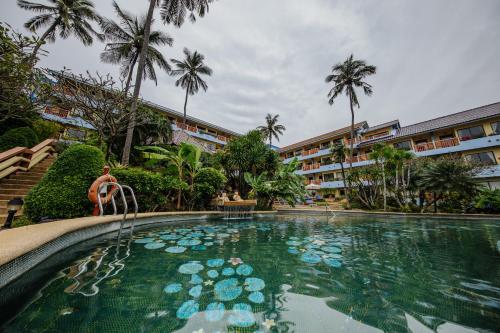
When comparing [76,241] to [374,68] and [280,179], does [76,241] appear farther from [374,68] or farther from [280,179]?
[374,68]

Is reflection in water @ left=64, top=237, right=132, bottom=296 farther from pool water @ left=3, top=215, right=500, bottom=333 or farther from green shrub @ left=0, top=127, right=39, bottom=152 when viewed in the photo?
green shrub @ left=0, top=127, right=39, bottom=152

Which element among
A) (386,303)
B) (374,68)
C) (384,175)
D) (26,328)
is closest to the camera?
(26,328)

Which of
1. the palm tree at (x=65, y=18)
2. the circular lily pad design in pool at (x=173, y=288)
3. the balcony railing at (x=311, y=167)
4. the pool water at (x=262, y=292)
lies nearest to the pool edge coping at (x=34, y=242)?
the pool water at (x=262, y=292)

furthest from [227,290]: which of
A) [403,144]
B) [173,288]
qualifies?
[403,144]

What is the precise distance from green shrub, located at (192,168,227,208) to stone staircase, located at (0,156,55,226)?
585 centimetres

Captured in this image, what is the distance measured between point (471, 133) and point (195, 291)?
100 ft

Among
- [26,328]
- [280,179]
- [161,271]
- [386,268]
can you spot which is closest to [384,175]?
[280,179]

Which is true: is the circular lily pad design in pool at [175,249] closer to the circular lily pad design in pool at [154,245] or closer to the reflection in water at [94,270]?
the circular lily pad design in pool at [154,245]

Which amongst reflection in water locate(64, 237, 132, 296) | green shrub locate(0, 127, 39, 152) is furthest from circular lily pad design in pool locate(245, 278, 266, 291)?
green shrub locate(0, 127, 39, 152)

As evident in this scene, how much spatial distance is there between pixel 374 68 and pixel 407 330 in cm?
2681

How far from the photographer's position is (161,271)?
8.79ft

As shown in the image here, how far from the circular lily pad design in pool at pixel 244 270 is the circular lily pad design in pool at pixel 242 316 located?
0.84 m

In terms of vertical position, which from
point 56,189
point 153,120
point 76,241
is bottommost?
point 76,241

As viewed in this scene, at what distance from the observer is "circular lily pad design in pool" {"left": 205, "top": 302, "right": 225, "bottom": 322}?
1.67 m
